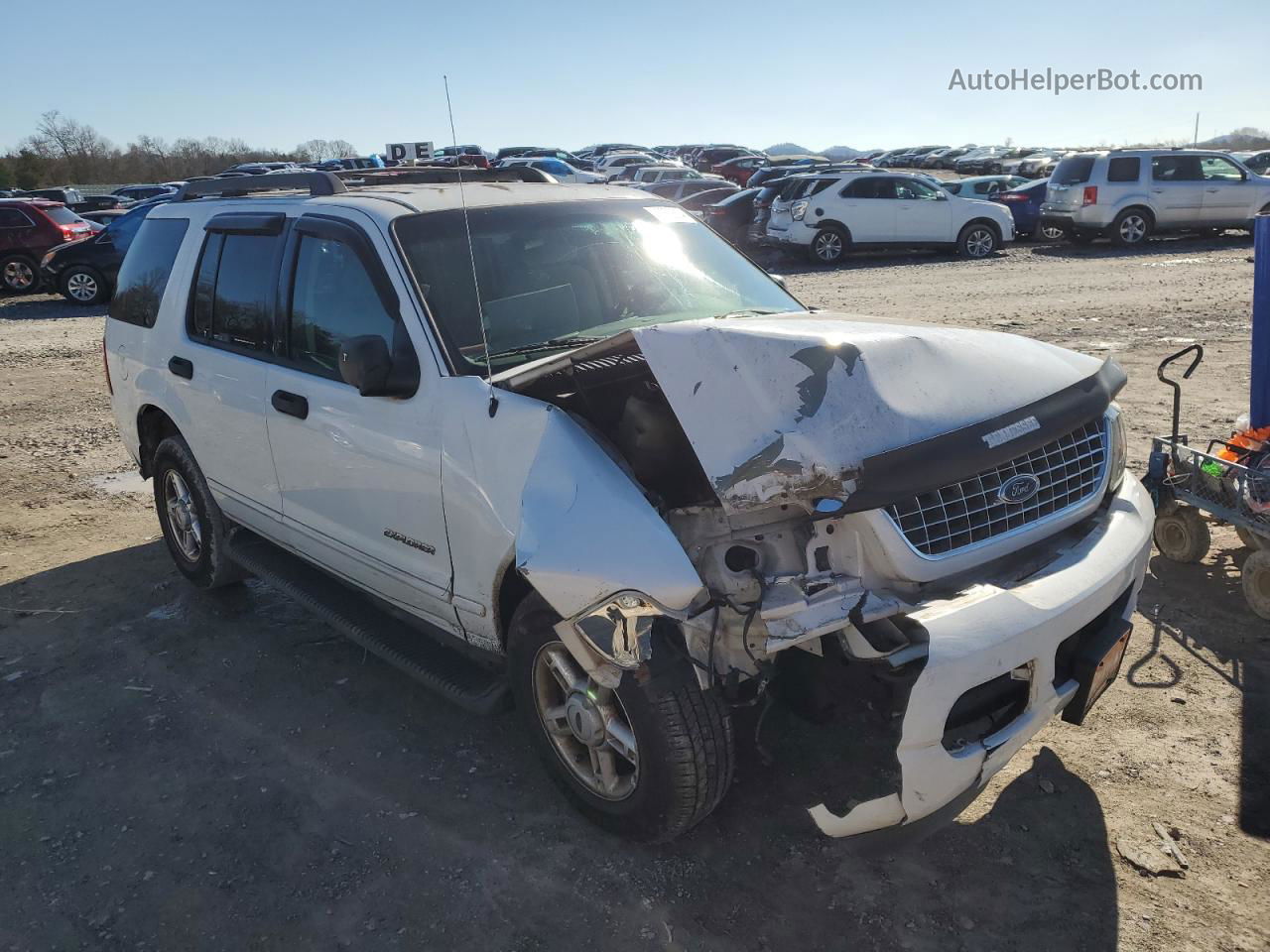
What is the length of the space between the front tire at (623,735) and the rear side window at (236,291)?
199 centimetres

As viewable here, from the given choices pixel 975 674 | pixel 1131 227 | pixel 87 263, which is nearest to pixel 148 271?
pixel 975 674

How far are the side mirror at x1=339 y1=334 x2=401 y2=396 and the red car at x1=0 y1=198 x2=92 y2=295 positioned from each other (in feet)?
56.9

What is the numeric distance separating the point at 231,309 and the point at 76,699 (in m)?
1.82

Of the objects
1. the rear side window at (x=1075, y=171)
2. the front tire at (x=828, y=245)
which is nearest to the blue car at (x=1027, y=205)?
the rear side window at (x=1075, y=171)

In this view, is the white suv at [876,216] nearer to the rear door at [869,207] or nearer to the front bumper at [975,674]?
the rear door at [869,207]

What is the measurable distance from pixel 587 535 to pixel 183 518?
3.44 m

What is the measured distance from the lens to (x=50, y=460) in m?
7.75

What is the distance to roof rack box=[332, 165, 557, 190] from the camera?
4.64m

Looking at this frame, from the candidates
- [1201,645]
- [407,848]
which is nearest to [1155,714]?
[1201,645]

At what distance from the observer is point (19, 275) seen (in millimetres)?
17781

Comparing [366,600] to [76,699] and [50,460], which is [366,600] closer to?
[76,699]

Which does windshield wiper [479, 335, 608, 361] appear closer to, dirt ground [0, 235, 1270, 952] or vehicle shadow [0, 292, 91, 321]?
dirt ground [0, 235, 1270, 952]

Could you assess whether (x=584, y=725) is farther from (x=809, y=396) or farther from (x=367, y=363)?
(x=367, y=363)

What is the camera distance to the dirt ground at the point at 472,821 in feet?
9.02
